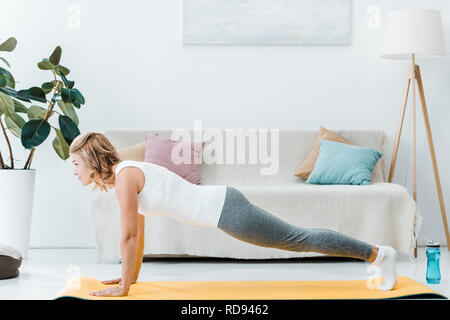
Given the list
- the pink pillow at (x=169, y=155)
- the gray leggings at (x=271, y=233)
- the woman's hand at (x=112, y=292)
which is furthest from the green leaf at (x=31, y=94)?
the gray leggings at (x=271, y=233)

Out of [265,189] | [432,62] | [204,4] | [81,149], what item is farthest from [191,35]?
[81,149]

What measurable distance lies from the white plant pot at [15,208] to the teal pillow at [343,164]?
6.46 feet

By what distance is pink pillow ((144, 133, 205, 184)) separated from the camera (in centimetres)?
405

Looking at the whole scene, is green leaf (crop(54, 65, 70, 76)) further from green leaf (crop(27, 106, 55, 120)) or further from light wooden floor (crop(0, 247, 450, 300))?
light wooden floor (crop(0, 247, 450, 300))

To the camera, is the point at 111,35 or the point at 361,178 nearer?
the point at 361,178

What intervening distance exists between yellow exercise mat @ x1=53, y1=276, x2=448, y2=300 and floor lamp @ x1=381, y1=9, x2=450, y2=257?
153 centimetres

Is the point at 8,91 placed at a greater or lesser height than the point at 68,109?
greater

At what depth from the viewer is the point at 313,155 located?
14.0 feet

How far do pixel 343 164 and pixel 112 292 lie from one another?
2105 millimetres

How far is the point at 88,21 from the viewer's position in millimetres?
4504

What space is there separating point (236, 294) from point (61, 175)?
7.61 feet

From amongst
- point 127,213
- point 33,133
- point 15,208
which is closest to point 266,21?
point 33,133

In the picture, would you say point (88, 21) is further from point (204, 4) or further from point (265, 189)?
point (265, 189)
